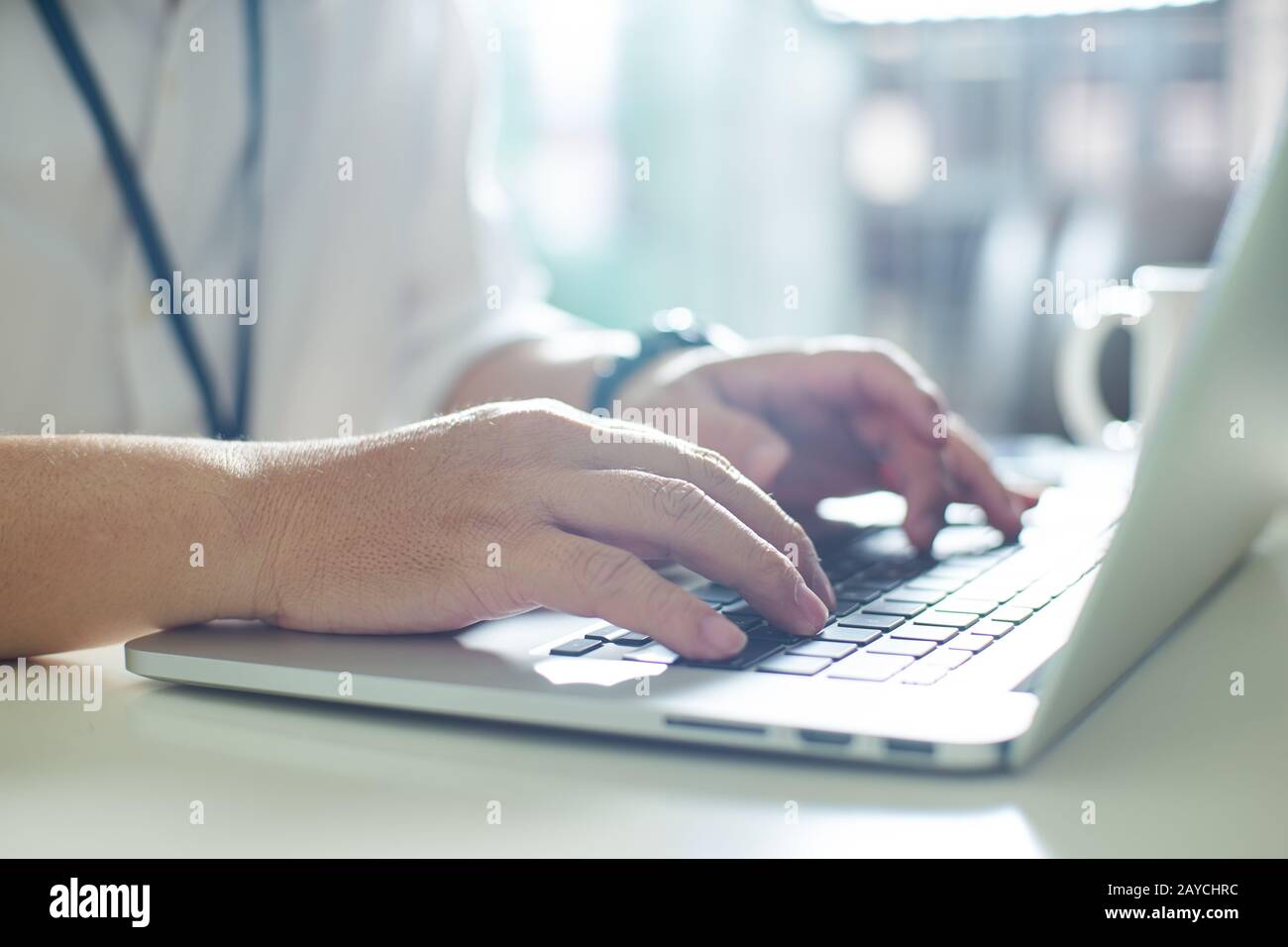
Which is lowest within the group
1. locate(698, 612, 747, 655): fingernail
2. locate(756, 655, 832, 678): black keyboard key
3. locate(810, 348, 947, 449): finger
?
locate(756, 655, 832, 678): black keyboard key

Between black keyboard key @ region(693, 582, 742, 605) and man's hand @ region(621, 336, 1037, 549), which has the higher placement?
man's hand @ region(621, 336, 1037, 549)

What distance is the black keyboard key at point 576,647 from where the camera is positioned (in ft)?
1.25

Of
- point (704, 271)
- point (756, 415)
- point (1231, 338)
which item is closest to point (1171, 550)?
point (1231, 338)

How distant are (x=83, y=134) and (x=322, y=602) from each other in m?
0.50

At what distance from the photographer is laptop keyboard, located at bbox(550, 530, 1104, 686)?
0.36 m

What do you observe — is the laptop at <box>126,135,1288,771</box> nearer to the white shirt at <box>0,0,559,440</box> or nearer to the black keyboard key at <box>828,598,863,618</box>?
the black keyboard key at <box>828,598,863,618</box>

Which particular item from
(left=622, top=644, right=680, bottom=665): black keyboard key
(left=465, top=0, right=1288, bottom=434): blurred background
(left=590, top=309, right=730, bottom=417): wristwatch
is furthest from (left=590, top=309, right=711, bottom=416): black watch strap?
(left=465, top=0, right=1288, bottom=434): blurred background

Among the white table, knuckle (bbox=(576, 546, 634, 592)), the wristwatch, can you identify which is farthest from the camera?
the wristwatch

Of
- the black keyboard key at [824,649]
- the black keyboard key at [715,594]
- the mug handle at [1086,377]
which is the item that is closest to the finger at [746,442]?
the black keyboard key at [715,594]

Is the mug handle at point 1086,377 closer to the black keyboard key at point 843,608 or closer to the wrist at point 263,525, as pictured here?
the black keyboard key at point 843,608

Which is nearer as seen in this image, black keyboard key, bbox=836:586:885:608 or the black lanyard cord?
black keyboard key, bbox=836:586:885:608

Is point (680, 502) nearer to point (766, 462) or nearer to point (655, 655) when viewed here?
point (655, 655)

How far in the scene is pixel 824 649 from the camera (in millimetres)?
372

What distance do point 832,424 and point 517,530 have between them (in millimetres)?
327
